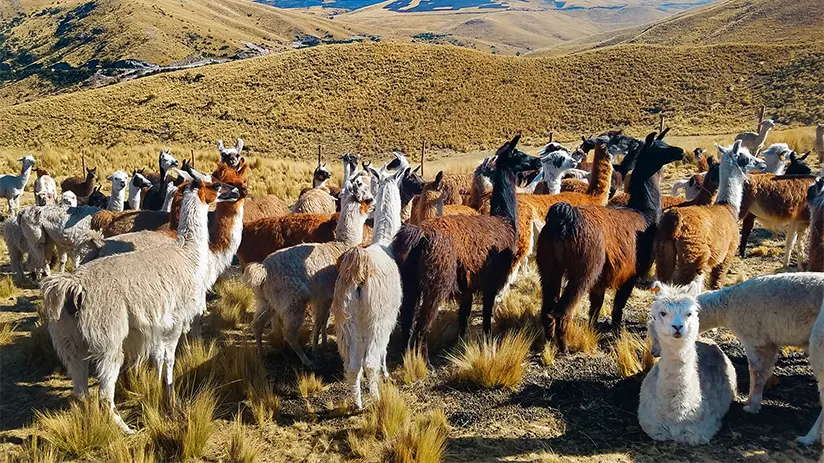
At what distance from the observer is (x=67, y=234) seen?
775 centimetres

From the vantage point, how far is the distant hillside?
32.9 m

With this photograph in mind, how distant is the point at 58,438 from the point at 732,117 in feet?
116

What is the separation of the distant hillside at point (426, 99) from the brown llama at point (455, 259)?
86.3 ft

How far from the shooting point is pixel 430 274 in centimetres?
488

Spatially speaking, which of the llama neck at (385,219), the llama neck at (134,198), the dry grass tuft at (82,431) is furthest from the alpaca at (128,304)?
the llama neck at (134,198)

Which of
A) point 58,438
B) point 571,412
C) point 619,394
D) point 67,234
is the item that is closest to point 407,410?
point 571,412

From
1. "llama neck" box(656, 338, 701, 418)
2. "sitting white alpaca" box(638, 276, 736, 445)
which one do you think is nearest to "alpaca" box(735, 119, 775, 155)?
"sitting white alpaca" box(638, 276, 736, 445)

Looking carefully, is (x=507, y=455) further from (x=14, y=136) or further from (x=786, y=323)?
(x=14, y=136)

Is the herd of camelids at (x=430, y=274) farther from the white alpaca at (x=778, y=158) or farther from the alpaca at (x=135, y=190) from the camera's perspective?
the white alpaca at (x=778, y=158)

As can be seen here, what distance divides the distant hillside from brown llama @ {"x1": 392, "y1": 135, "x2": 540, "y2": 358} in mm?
26305

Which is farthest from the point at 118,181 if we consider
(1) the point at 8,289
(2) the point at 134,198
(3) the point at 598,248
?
(3) the point at 598,248

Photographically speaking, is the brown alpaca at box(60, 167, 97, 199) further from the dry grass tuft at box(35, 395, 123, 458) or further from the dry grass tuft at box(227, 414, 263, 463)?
the dry grass tuft at box(227, 414, 263, 463)

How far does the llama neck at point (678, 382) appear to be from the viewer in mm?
3887

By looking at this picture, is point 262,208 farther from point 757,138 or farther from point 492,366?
point 757,138
